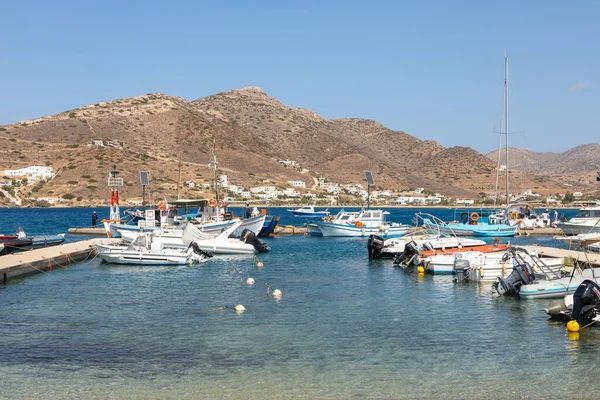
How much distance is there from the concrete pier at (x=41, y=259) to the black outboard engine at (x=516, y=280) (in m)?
21.8

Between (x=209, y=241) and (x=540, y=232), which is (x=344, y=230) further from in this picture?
(x=209, y=241)

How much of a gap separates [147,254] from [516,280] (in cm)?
2023

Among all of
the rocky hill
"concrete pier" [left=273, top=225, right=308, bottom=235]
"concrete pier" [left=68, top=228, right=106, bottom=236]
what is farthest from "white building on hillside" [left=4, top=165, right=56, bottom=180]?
"concrete pier" [left=273, top=225, right=308, bottom=235]

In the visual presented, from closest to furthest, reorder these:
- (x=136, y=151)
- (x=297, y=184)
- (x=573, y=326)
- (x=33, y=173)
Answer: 1. (x=573, y=326)
2. (x=33, y=173)
3. (x=136, y=151)
4. (x=297, y=184)

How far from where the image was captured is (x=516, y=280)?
26.3 metres

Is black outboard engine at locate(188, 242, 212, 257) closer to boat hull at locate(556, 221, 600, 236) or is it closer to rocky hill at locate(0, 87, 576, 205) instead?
boat hull at locate(556, 221, 600, 236)

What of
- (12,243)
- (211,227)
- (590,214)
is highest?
(590,214)

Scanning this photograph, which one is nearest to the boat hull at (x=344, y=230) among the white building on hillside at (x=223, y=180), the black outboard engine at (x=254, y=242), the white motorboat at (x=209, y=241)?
the black outboard engine at (x=254, y=242)

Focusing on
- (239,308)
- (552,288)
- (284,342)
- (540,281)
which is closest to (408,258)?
(540,281)

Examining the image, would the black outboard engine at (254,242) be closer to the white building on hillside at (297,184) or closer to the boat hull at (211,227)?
the boat hull at (211,227)

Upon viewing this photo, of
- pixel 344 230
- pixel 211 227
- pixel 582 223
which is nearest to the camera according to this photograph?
pixel 211 227

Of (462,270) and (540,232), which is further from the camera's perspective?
(540,232)

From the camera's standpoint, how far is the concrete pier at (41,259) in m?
31.8

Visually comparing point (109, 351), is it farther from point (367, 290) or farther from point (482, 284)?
point (482, 284)
